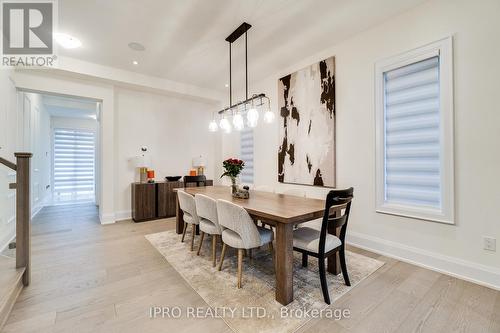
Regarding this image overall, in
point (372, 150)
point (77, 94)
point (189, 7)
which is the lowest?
point (372, 150)

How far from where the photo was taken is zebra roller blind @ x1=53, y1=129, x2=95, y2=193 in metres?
6.98

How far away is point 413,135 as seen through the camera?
262cm

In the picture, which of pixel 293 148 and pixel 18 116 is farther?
pixel 293 148

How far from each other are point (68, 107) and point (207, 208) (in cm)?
588

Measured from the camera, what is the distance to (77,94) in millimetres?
3982

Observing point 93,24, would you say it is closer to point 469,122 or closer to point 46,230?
point 46,230

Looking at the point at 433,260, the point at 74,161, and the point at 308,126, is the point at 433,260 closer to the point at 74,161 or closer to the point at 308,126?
the point at 308,126

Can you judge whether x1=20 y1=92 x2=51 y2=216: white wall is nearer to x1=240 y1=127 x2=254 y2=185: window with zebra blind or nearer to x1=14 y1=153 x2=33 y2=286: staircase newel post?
x1=14 y1=153 x2=33 y2=286: staircase newel post

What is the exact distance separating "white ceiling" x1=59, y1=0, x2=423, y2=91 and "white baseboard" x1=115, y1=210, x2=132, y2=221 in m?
2.89

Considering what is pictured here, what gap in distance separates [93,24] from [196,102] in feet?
9.45

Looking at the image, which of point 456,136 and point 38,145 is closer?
point 456,136

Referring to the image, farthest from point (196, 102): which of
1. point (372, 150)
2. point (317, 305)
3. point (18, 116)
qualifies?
point (317, 305)

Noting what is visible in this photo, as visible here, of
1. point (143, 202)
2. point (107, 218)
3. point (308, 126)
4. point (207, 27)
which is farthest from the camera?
point (143, 202)

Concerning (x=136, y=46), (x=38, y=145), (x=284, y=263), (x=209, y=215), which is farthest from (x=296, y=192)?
(x=38, y=145)
